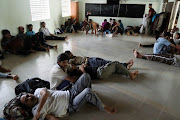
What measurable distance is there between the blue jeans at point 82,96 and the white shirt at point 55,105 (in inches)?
3.6

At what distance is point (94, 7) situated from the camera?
9.59 meters

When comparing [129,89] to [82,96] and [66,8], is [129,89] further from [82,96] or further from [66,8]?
[66,8]

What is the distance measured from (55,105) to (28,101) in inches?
13.9

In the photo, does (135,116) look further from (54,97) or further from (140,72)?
(140,72)

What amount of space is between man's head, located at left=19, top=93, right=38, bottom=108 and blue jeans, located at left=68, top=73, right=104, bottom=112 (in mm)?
484

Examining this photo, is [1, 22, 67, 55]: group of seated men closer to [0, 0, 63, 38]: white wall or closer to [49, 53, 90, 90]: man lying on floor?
[0, 0, 63, 38]: white wall

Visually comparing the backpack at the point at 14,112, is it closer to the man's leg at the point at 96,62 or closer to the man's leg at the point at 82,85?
the man's leg at the point at 82,85

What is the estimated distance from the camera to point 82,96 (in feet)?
6.25

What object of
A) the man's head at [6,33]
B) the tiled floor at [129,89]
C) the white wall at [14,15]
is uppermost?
the white wall at [14,15]

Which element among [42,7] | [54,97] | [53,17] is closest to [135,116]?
[54,97]

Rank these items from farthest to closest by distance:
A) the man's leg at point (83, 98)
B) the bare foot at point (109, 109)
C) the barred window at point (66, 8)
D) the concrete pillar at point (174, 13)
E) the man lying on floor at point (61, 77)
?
the barred window at point (66, 8) < the concrete pillar at point (174, 13) < the man lying on floor at point (61, 77) < the bare foot at point (109, 109) < the man's leg at point (83, 98)

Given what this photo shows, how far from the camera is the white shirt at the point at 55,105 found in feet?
6.00

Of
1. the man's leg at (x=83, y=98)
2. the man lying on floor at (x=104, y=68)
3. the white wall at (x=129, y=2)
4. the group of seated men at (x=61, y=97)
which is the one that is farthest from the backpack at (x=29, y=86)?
the white wall at (x=129, y=2)

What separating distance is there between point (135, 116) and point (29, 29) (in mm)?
5001
